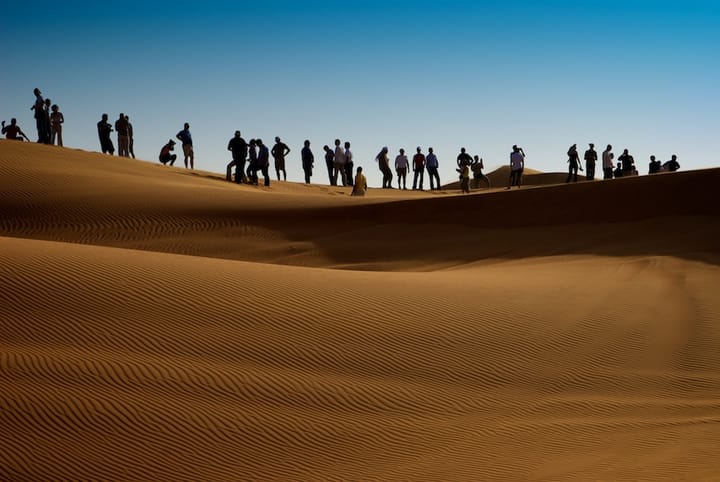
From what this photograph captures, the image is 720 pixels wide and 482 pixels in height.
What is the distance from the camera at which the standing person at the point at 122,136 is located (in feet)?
94.2

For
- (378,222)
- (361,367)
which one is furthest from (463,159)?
(361,367)

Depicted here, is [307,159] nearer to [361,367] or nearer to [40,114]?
[40,114]

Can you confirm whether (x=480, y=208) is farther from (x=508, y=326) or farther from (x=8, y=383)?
(x=8, y=383)

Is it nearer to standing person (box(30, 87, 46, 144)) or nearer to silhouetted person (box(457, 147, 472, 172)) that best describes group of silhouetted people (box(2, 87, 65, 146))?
standing person (box(30, 87, 46, 144))

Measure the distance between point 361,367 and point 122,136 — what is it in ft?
77.2

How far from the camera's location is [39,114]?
26672 millimetres

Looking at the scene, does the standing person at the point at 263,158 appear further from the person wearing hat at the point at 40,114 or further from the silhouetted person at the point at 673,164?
the silhouetted person at the point at 673,164

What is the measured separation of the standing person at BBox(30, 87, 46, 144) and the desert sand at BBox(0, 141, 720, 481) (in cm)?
1488

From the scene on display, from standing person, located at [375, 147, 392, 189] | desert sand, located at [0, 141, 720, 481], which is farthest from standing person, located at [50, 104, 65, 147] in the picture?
desert sand, located at [0, 141, 720, 481]

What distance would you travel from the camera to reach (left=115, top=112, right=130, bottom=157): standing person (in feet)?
94.2

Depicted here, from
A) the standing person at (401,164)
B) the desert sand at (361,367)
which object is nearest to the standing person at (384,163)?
the standing person at (401,164)

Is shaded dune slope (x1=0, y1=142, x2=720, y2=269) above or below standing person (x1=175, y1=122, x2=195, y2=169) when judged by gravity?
below

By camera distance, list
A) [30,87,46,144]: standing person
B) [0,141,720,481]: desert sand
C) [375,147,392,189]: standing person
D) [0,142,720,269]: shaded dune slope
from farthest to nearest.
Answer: [375,147,392,189]: standing person < [30,87,46,144]: standing person < [0,142,720,269]: shaded dune slope < [0,141,720,481]: desert sand

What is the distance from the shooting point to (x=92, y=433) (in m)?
5.89
